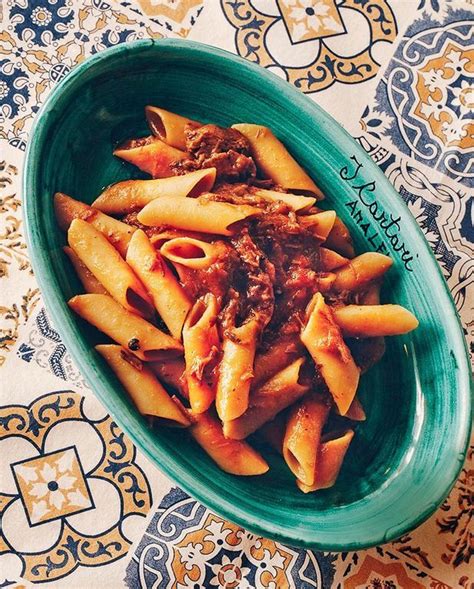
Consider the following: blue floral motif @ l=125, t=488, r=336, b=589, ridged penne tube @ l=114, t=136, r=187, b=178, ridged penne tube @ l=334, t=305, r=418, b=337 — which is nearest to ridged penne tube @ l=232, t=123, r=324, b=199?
ridged penne tube @ l=114, t=136, r=187, b=178

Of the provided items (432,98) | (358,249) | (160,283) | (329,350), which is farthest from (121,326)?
(432,98)

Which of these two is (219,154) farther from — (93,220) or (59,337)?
(59,337)

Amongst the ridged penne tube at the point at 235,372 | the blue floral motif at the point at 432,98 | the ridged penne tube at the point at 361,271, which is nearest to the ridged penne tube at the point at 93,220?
the ridged penne tube at the point at 235,372

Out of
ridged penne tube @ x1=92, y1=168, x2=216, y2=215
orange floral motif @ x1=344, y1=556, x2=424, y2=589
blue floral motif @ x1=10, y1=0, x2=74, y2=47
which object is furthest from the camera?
blue floral motif @ x1=10, y1=0, x2=74, y2=47

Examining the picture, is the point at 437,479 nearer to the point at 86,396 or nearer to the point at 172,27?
the point at 86,396

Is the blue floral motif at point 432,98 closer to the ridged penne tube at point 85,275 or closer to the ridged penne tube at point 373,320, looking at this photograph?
the ridged penne tube at point 373,320

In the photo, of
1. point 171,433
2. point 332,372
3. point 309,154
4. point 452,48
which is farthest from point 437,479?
point 452,48

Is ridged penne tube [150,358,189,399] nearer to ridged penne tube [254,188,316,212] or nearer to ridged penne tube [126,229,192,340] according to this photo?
ridged penne tube [126,229,192,340]
